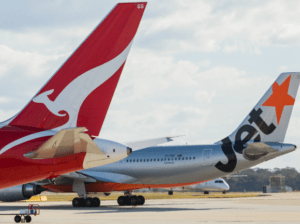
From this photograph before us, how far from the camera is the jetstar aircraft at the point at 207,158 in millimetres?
27328

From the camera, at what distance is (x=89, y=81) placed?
905 cm

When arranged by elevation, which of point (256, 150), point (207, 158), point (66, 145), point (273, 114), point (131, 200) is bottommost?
point (131, 200)

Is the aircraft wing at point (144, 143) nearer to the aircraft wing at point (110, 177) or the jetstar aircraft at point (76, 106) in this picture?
the jetstar aircraft at point (76, 106)

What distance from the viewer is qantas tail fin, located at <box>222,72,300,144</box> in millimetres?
27906

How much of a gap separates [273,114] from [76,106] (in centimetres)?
2155

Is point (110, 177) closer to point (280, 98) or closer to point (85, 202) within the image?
point (85, 202)

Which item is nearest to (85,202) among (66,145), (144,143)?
(144,143)

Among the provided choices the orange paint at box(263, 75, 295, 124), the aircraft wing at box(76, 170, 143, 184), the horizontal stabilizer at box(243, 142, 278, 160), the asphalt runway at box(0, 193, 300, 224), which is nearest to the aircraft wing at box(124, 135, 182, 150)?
the asphalt runway at box(0, 193, 300, 224)

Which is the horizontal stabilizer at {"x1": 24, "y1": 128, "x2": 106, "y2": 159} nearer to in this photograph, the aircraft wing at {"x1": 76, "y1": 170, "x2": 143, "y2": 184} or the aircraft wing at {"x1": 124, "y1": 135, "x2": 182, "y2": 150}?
the aircraft wing at {"x1": 124, "y1": 135, "x2": 182, "y2": 150}

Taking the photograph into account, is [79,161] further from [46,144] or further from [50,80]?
[50,80]

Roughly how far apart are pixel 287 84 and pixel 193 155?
24.7ft

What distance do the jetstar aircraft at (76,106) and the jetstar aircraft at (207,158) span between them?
61.6 feet

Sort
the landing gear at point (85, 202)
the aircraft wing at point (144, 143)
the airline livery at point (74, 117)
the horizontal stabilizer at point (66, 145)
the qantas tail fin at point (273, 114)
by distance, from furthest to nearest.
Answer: the landing gear at point (85, 202) → the qantas tail fin at point (273, 114) → the aircraft wing at point (144, 143) → the airline livery at point (74, 117) → the horizontal stabilizer at point (66, 145)

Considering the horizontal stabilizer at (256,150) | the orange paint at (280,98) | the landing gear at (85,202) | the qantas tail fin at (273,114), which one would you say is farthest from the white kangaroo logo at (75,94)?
the landing gear at (85,202)
